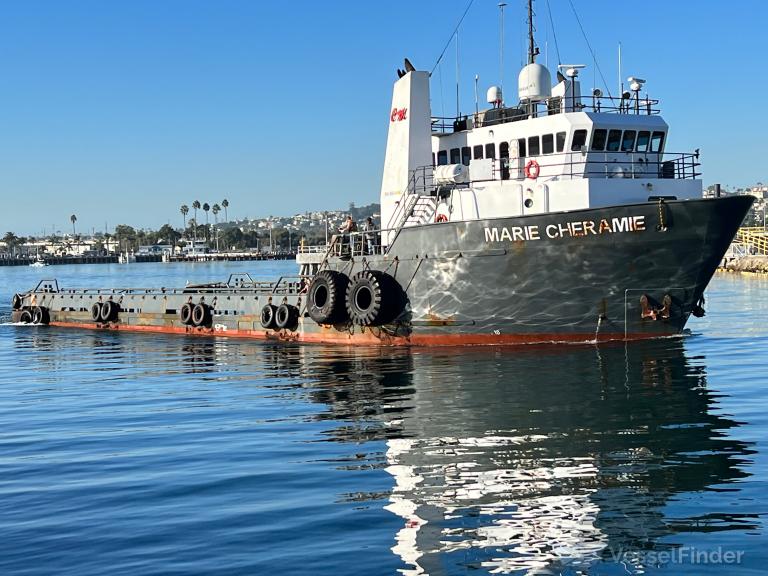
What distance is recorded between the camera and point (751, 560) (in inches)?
341

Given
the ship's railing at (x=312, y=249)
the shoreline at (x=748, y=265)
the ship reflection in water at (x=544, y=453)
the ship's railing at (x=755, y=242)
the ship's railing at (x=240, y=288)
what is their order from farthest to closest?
the ship's railing at (x=755, y=242), the shoreline at (x=748, y=265), the ship's railing at (x=240, y=288), the ship's railing at (x=312, y=249), the ship reflection in water at (x=544, y=453)

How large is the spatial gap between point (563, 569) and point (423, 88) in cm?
2126

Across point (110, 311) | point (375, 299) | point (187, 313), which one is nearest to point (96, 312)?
point (110, 311)

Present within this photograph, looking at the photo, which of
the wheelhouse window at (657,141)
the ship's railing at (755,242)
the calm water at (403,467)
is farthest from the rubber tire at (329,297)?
the ship's railing at (755,242)

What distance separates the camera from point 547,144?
24656mm

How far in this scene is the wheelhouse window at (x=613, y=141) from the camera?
24359 mm

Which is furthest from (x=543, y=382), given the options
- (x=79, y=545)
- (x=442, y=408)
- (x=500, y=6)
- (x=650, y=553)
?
(x=500, y=6)

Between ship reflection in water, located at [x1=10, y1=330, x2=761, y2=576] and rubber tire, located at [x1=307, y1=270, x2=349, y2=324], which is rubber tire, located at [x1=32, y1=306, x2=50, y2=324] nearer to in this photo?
rubber tire, located at [x1=307, y1=270, x2=349, y2=324]

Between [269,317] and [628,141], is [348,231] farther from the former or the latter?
[628,141]

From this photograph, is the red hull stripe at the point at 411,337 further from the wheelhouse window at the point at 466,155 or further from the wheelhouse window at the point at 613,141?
the wheelhouse window at the point at 466,155

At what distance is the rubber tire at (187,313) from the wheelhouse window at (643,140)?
1881 cm

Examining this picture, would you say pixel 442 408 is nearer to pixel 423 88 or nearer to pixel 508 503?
pixel 508 503

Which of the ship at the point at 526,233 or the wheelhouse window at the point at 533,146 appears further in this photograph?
the wheelhouse window at the point at 533,146

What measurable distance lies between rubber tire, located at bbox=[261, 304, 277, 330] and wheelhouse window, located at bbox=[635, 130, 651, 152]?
13.4 meters
